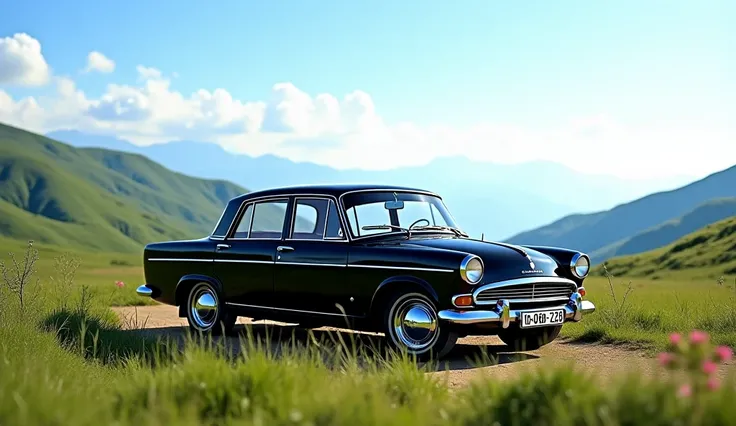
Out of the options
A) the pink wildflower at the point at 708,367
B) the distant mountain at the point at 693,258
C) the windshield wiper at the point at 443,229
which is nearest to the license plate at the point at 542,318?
the windshield wiper at the point at 443,229

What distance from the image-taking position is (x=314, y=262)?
9.09 m

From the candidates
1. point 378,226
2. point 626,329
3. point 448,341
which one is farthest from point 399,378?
point 626,329

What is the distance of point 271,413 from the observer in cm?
434

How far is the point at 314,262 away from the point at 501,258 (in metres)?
2.14

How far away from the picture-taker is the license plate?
8.14 meters

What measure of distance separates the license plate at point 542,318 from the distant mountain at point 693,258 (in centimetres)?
5336

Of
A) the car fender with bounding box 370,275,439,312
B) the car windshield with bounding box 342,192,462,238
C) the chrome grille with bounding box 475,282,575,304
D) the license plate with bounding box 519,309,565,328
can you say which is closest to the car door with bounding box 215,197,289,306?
the car windshield with bounding box 342,192,462,238

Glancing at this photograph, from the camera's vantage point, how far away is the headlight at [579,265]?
9.43 m

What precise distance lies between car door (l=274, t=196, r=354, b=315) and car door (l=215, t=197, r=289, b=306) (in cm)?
19

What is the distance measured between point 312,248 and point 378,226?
79 cm

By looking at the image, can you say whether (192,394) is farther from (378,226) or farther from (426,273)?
(378,226)

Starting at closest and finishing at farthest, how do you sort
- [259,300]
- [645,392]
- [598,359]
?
[645,392]
[598,359]
[259,300]

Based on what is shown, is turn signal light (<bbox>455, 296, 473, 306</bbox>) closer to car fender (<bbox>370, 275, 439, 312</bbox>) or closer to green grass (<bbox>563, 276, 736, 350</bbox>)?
car fender (<bbox>370, 275, 439, 312</bbox>)

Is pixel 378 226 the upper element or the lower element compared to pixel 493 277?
upper
